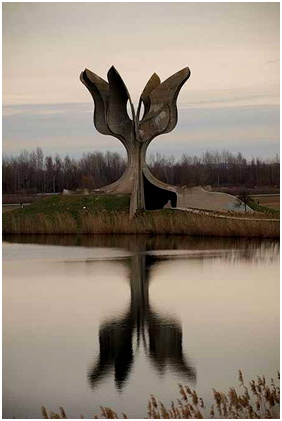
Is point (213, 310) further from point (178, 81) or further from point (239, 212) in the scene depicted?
point (178, 81)

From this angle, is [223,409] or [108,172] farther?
[108,172]

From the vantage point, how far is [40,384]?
931 cm

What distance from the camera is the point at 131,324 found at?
39.4 ft

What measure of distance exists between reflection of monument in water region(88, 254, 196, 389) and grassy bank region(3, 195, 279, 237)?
800 centimetres

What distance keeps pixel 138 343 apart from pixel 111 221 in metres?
12.7

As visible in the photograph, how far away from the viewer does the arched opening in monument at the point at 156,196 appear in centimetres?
2641

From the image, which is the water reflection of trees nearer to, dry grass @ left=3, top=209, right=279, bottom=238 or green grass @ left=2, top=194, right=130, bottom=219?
dry grass @ left=3, top=209, right=279, bottom=238

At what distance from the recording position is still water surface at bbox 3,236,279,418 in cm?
915

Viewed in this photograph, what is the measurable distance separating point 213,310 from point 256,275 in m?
3.27

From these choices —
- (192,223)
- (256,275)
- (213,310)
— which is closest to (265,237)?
(192,223)

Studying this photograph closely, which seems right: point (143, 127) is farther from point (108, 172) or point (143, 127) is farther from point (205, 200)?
point (108, 172)

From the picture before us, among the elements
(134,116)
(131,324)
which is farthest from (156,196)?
(131,324)

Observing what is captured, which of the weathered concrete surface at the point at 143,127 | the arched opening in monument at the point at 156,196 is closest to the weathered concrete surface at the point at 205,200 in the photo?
the weathered concrete surface at the point at 143,127

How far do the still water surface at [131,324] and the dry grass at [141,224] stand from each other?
5.27 ft
